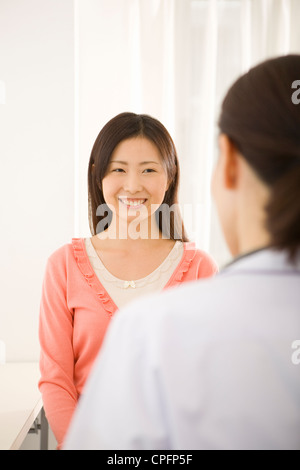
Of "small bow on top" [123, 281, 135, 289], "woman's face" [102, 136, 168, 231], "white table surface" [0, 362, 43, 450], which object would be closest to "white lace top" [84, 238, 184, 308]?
"small bow on top" [123, 281, 135, 289]

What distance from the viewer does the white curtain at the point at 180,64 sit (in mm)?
2201

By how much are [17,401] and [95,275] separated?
503 millimetres

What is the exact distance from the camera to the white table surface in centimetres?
136

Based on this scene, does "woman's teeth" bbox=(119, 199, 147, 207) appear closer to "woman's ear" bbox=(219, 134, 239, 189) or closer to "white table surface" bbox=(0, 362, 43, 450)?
"white table surface" bbox=(0, 362, 43, 450)

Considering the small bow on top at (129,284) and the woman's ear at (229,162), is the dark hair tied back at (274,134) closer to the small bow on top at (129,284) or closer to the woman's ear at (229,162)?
the woman's ear at (229,162)

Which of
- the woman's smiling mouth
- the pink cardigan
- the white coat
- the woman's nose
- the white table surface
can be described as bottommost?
the white table surface

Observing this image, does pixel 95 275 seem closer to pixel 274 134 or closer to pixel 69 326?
pixel 69 326

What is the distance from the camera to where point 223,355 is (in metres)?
0.56

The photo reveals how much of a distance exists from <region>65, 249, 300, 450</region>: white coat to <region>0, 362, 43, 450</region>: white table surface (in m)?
0.81

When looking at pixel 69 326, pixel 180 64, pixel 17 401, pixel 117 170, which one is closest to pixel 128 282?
pixel 69 326

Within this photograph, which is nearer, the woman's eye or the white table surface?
the white table surface

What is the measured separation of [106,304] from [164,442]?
34.8 inches

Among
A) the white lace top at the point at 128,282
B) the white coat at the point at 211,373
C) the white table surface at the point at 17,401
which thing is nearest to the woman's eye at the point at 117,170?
the white lace top at the point at 128,282
